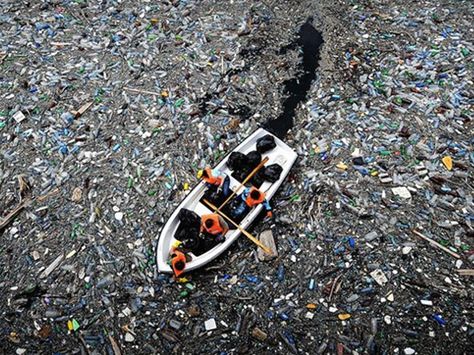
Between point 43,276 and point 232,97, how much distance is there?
322 cm

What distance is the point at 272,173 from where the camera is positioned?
4.48 metres

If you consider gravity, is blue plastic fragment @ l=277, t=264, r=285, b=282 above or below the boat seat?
below

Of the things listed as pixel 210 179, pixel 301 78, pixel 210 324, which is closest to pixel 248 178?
pixel 210 179

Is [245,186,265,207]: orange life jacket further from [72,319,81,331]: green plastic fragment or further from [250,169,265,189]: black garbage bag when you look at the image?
[72,319,81,331]: green plastic fragment

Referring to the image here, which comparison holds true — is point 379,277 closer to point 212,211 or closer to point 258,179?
point 258,179

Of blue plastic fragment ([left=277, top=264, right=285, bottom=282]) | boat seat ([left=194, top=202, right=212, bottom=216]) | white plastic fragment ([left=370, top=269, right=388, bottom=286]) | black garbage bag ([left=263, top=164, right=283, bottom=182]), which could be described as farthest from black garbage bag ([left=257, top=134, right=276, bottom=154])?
white plastic fragment ([left=370, top=269, right=388, bottom=286])

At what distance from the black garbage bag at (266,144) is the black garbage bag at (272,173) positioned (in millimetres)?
277

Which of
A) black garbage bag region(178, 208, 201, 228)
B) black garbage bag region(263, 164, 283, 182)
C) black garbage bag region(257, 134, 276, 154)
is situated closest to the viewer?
black garbage bag region(178, 208, 201, 228)

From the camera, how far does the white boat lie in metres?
4.00

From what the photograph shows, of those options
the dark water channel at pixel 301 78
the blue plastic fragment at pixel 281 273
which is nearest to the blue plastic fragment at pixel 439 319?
the blue plastic fragment at pixel 281 273

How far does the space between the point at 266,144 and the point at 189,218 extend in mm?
1328

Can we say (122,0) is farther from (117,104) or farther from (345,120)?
(345,120)

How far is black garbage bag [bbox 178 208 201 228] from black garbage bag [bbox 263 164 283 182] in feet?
3.12

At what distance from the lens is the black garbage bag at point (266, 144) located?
4.68m
